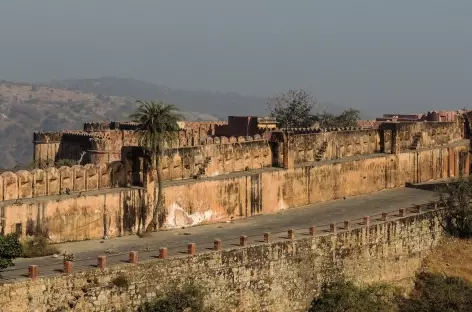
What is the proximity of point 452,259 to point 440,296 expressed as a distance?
13.5 ft

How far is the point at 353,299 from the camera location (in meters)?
29.2

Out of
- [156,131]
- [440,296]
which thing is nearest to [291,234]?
[156,131]

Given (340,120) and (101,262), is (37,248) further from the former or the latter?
(340,120)

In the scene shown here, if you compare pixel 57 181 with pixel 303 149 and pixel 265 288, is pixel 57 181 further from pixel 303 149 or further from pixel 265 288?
pixel 303 149

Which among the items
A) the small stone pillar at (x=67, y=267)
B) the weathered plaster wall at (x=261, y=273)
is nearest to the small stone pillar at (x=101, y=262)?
the weathered plaster wall at (x=261, y=273)

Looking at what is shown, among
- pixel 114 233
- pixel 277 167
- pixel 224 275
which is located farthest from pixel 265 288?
pixel 277 167

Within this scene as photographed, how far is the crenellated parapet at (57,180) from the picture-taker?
2692cm

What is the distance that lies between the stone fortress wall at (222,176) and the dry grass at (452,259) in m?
5.78

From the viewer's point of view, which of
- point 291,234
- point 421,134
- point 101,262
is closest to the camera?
point 101,262

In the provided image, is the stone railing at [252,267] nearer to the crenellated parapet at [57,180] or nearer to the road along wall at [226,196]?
the road along wall at [226,196]

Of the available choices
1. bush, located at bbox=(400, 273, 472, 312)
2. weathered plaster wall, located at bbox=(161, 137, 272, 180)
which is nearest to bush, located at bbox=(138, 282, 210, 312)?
weathered plaster wall, located at bbox=(161, 137, 272, 180)

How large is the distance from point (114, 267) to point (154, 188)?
735 cm

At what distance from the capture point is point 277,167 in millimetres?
36875

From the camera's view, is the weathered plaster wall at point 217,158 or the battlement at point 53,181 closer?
the battlement at point 53,181
